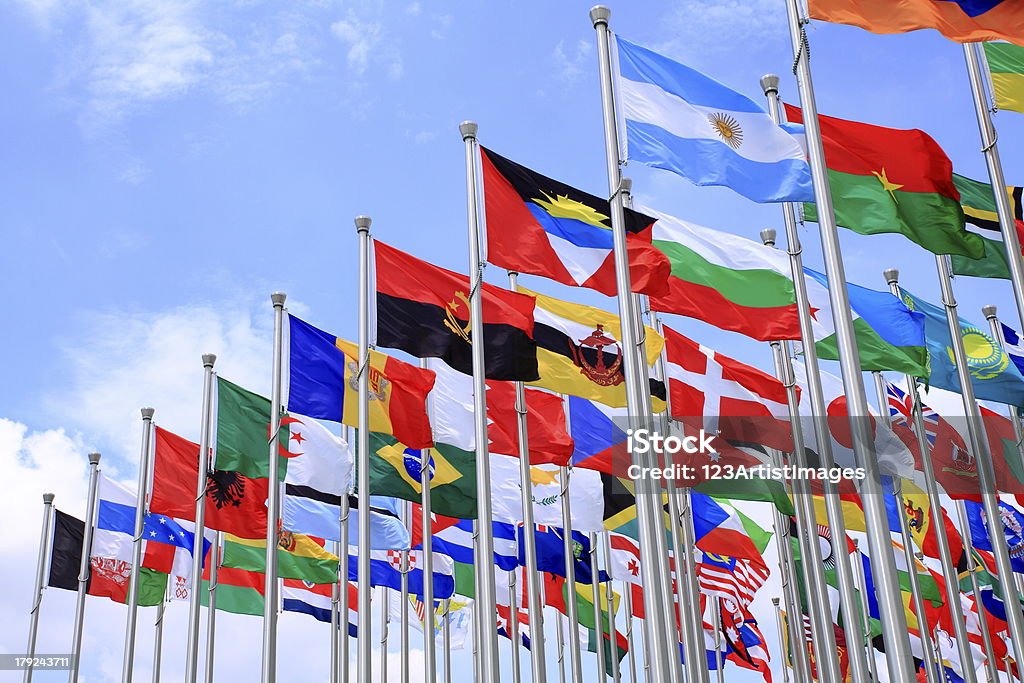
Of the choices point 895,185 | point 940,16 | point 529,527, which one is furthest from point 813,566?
point 940,16

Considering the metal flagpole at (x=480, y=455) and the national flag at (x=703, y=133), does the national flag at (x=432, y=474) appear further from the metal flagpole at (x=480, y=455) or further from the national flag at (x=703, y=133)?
the national flag at (x=703, y=133)

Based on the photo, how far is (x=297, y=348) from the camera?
19266mm

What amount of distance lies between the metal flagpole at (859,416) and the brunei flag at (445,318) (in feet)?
19.1

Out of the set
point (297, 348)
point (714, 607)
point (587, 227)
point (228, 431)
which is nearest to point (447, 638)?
point (714, 607)

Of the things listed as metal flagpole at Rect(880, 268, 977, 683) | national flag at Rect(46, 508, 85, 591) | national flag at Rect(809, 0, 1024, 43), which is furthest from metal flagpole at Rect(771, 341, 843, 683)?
national flag at Rect(46, 508, 85, 591)

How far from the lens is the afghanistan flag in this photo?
15805 millimetres

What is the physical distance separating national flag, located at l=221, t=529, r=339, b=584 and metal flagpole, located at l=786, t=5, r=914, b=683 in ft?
52.5

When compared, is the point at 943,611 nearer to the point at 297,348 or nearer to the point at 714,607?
the point at 714,607

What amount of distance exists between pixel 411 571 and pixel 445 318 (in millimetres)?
13342

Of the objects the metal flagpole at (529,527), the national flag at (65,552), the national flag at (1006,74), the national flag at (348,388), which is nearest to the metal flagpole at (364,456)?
the national flag at (348,388)

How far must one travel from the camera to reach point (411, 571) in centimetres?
2881

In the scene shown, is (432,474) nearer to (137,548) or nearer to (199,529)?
(199,529)

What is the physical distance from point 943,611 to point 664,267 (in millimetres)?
22446

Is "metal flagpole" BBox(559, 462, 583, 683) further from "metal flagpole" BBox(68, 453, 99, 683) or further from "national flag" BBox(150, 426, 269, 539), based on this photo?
"metal flagpole" BBox(68, 453, 99, 683)
